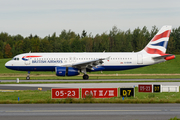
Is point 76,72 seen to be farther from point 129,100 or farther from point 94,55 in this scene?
point 129,100

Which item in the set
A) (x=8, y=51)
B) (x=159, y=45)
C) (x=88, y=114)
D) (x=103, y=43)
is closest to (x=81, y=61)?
(x=159, y=45)

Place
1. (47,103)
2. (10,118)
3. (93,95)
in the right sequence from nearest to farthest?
(10,118) < (47,103) < (93,95)

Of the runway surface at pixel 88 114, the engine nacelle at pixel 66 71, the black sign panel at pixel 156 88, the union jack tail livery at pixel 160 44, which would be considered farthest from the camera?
the union jack tail livery at pixel 160 44

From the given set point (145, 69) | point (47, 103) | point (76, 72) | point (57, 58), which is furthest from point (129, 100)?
point (145, 69)

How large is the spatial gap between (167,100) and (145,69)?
55834mm

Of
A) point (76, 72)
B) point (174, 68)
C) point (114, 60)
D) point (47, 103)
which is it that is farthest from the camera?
point (174, 68)

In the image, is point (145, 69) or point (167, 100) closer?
point (167, 100)

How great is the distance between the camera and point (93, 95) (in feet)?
66.4

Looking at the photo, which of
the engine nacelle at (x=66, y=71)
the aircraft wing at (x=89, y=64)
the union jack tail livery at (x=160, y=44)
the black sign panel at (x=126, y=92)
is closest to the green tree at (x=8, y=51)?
the aircraft wing at (x=89, y=64)

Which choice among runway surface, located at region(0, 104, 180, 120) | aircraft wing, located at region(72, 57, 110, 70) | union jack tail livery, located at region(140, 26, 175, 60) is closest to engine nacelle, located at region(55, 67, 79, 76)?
aircraft wing, located at region(72, 57, 110, 70)

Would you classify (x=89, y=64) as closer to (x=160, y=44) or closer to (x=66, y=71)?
(x=66, y=71)

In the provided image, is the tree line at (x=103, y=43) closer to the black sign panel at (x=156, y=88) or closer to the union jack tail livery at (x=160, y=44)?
the union jack tail livery at (x=160, y=44)

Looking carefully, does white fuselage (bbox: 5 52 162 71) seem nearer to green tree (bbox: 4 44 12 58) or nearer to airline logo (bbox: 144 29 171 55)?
airline logo (bbox: 144 29 171 55)

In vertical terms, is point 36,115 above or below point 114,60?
below
